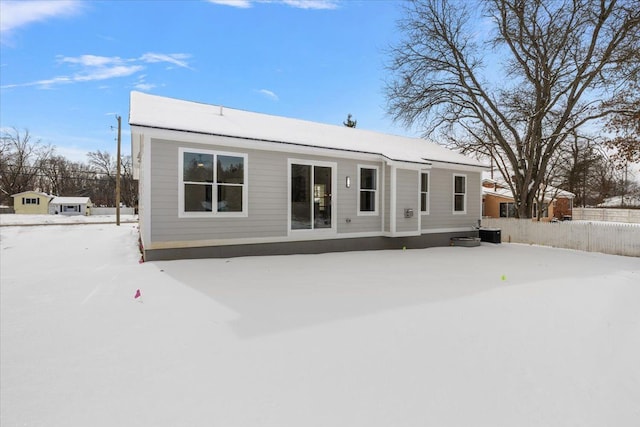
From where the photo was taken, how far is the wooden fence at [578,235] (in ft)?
36.5

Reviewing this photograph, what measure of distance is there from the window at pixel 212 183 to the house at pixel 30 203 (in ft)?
147

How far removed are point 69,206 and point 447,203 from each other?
46813mm

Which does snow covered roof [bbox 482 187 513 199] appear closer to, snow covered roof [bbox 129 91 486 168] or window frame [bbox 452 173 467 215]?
snow covered roof [bbox 129 91 486 168]

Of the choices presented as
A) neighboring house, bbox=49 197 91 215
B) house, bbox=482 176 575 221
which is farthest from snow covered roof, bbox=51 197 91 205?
house, bbox=482 176 575 221

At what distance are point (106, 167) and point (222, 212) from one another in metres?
56.5

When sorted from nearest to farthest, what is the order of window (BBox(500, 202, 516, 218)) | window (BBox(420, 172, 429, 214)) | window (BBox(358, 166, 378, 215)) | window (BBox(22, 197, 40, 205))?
1. window (BBox(358, 166, 378, 215))
2. window (BBox(420, 172, 429, 214))
3. window (BBox(500, 202, 516, 218))
4. window (BBox(22, 197, 40, 205))

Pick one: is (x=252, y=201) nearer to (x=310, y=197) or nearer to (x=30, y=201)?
(x=310, y=197)

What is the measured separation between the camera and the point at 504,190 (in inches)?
1085

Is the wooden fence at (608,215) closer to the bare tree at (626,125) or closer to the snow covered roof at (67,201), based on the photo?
the bare tree at (626,125)

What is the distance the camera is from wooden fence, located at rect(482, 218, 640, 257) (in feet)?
36.5

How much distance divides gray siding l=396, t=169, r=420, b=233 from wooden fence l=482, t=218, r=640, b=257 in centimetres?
623

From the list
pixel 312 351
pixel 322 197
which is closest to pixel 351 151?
pixel 322 197

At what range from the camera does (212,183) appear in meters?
7.93

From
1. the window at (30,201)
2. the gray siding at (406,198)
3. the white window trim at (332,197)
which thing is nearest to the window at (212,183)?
the white window trim at (332,197)
